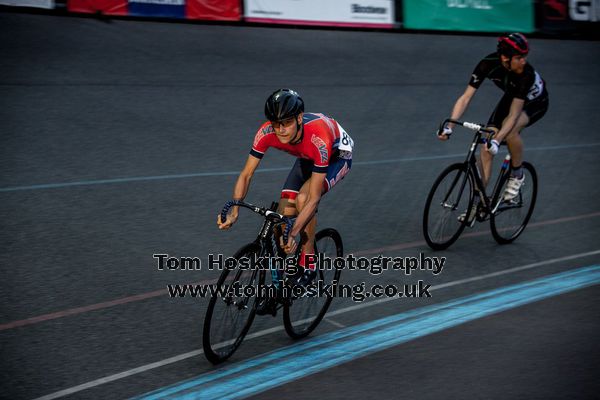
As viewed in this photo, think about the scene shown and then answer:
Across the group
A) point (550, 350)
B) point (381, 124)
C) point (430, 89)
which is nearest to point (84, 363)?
point (550, 350)

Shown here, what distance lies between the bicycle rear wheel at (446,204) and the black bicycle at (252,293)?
2.02 m

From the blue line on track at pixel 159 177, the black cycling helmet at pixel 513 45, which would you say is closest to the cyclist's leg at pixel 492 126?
the black cycling helmet at pixel 513 45

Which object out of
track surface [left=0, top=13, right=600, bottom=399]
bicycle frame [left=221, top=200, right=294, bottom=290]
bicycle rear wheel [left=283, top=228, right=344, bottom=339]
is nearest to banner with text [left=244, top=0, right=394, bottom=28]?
track surface [left=0, top=13, right=600, bottom=399]

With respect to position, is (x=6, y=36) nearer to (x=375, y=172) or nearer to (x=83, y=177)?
(x=83, y=177)

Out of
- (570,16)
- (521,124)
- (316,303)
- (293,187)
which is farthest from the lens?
(570,16)

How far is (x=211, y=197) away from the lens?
7.71 meters

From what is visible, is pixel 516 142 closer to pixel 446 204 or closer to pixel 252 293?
pixel 446 204

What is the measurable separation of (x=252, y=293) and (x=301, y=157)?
1068mm

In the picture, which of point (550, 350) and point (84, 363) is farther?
point (550, 350)

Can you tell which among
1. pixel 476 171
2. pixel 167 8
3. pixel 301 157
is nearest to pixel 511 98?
pixel 476 171

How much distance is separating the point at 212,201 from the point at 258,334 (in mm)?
3003

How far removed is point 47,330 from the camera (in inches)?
180

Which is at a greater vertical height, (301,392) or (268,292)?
(268,292)

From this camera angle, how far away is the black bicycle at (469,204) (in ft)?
21.3
